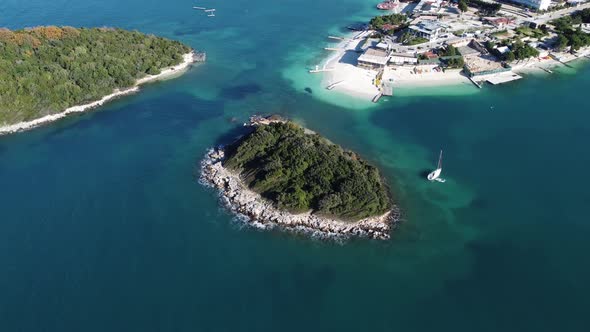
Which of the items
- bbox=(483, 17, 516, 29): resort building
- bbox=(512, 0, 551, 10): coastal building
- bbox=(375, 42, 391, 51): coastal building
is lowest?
bbox=(375, 42, 391, 51): coastal building

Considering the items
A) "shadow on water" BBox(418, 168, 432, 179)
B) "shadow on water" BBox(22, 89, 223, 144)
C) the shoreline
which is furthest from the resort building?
the shoreline

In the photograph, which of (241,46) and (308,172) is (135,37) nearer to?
(241,46)

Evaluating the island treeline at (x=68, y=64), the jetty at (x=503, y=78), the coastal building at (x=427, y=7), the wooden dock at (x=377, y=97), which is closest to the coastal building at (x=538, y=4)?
the coastal building at (x=427, y=7)

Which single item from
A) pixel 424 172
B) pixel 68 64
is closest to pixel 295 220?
pixel 424 172

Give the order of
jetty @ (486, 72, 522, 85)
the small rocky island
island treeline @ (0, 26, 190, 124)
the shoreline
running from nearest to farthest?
1. the small rocky island
2. the shoreline
3. island treeline @ (0, 26, 190, 124)
4. jetty @ (486, 72, 522, 85)

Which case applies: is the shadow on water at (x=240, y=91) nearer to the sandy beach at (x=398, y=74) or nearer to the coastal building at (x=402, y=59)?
the sandy beach at (x=398, y=74)

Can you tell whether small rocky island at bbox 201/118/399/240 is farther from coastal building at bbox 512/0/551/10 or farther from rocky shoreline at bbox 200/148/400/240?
coastal building at bbox 512/0/551/10
